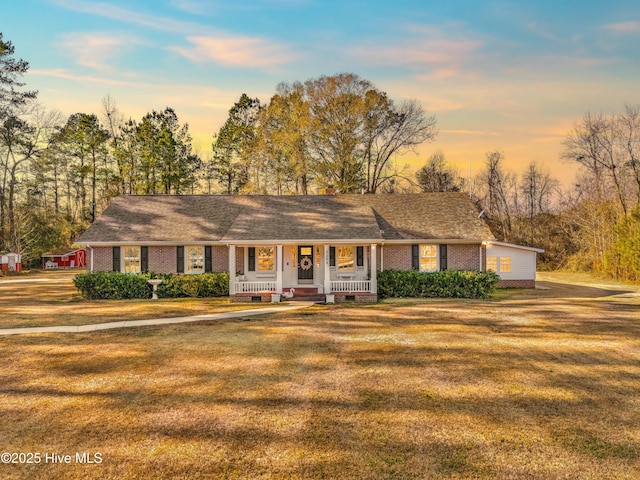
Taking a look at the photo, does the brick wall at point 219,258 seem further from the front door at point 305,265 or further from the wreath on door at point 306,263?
the wreath on door at point 306,263

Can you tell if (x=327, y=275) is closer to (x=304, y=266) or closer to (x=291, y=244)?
(x=304, y=266)

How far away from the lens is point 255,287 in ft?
63.6

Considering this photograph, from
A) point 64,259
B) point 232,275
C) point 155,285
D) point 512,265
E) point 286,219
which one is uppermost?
point 286,219

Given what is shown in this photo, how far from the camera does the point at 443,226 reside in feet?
74.1

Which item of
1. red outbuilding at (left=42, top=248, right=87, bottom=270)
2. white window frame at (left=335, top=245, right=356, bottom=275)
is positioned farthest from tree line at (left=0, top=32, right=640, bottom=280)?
white window frame at (left=335, top=245, right=356, bottom=275)

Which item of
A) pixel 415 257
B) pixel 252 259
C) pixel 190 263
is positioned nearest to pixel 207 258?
pixel 190 263

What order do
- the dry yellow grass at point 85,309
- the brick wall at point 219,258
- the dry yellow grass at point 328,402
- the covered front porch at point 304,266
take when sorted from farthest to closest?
the brick wall at point 219,258 < the covered front porch at point 304,266 < the dry yellow grass at point 85,309 < the dry yellow grass at point 328,402

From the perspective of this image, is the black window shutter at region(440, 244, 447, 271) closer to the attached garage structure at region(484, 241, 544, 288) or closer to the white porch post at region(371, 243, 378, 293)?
the white porch post at region(371, 243, 378, 293)

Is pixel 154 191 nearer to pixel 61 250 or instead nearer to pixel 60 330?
pixel 61 250

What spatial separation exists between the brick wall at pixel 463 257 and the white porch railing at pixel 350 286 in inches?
212

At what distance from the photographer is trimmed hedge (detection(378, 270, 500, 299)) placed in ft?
65.7

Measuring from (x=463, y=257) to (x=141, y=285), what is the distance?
17.7 meters

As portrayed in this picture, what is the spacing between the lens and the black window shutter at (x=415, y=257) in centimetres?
2150

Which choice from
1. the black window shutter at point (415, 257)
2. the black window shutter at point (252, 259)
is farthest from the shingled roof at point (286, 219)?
the black window shutter at point (252, 259)
